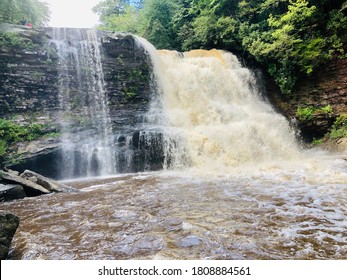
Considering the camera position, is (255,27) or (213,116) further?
(255,27)

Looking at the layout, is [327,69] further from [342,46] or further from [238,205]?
[238,205]

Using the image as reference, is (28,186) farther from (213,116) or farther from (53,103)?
(213,116)

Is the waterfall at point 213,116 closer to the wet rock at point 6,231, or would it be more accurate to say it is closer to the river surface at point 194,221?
the river surface at point 194,221

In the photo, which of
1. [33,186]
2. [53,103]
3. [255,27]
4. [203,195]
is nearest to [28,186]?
[33,186]

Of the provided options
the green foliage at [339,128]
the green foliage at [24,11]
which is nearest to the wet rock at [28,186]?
the green foliage at [24,11]

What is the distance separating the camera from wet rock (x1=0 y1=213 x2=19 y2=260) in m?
2.98

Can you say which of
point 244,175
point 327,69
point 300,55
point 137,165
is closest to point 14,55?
point 137,165

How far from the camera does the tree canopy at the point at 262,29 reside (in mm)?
11531

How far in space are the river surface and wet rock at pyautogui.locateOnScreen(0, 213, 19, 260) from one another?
26 centimetres

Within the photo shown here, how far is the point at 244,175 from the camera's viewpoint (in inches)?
294

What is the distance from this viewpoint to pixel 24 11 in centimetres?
1398

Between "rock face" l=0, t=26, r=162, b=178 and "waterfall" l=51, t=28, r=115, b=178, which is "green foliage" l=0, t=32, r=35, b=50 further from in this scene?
"waterfall" l=51, t=28, r=115, b=178

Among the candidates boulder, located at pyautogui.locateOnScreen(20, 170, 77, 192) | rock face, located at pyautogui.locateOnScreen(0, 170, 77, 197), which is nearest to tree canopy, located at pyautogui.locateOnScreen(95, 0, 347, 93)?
boulder, located at pyautogui.locateOnScreen(20, 170, 77, 192)

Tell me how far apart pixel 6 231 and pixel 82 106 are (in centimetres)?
859
